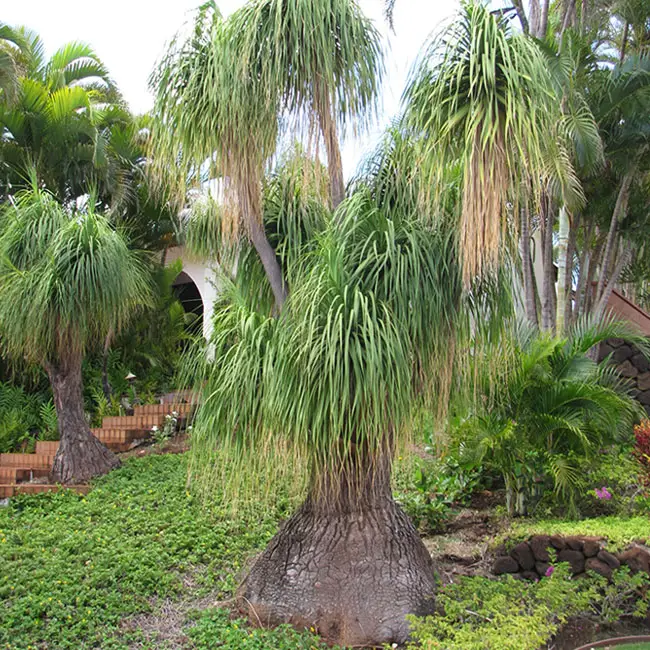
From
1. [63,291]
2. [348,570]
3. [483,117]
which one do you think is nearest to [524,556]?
[348,570]

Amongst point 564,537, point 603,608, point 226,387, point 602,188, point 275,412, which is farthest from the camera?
point 602,188

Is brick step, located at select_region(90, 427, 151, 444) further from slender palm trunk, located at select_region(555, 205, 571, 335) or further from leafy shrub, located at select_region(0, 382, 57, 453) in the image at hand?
slender palm trunk, located at select_region(555, 205, 571, 335)

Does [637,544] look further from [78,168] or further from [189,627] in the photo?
[78,168]

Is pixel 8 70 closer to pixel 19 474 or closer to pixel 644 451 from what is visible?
pixel 19 474

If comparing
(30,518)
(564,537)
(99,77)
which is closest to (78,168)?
(99,77)

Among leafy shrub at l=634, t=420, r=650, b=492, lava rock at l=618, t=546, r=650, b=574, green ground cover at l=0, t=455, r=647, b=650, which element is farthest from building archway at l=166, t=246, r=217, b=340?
lava rock at l=618, t=546, r=650, b=574

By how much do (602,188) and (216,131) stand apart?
6886mm

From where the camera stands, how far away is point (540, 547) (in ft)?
17.4

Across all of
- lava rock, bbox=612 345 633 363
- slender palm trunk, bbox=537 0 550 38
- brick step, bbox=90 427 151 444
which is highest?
slender palm trunk, bbox=537 0 550 38

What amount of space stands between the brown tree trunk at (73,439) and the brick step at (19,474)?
64 cm

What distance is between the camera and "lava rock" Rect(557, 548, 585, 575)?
511 cm

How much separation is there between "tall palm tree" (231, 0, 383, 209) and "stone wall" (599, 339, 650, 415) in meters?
6.16

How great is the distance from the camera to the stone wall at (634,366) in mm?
9055

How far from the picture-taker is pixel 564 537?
518cm
